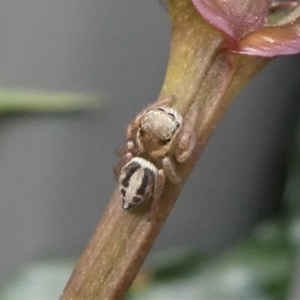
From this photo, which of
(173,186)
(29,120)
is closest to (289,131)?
(29,120)

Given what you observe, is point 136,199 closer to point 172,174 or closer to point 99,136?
point 172,174

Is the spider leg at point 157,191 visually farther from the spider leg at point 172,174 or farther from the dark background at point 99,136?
the dark background at point 99,136

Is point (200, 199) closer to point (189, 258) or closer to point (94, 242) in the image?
point (189, 258)

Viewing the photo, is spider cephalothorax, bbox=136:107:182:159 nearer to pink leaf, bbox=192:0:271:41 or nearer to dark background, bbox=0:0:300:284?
A: pink leaf, bbox=192:0:271:41

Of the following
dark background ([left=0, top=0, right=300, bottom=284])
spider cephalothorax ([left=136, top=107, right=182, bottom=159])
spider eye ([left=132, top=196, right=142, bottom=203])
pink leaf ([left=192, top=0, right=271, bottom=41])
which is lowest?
spider eye ([left=132, top=196, right=142, bottom=203])

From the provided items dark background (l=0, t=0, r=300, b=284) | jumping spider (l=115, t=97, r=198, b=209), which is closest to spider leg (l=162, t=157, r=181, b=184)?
jumping spider (l=115, t=97, r=198, b=209)

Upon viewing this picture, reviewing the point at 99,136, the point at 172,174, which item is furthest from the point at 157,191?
the point at 99,136
